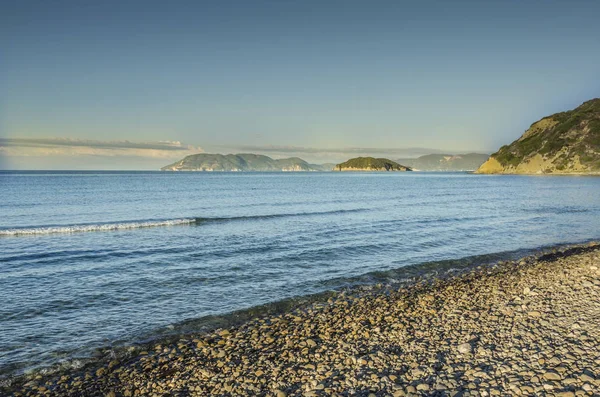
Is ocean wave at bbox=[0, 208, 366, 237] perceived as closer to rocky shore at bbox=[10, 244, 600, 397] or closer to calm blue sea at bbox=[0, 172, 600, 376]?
calm blue sea at bbox=[0, 172, 600, 376]

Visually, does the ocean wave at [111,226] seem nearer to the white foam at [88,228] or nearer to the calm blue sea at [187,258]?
the white foam at [88,228]

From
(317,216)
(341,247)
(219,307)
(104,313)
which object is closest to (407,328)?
(219,307)

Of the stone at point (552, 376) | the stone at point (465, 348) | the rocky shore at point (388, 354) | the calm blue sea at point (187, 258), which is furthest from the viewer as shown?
the calm blue sea at point (187, 258)

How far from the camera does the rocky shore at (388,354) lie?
Answer: 9.09 meters

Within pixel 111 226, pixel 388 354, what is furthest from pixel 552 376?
pixel 111 226

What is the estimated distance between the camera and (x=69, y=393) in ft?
31.5

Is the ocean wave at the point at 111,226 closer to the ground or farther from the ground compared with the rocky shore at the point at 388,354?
closer to the ground

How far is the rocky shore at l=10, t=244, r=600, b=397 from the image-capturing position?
909 centimetres

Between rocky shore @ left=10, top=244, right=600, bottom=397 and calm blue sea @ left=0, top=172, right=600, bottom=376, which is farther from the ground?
rocky shore @ left=10, top=244, right=600, bottom=397

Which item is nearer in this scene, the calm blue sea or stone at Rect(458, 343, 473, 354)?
stone at Rect(458, 343, 473, 354)

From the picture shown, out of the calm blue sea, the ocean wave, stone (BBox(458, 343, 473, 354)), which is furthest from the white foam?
stone (BBox(458, 343, 473, 354))

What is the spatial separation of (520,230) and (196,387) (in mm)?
34187

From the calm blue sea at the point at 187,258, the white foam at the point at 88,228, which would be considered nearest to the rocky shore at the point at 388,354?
the calm blue sea at the point at 187,258

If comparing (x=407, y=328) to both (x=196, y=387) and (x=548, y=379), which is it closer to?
(x=548, y=379)
